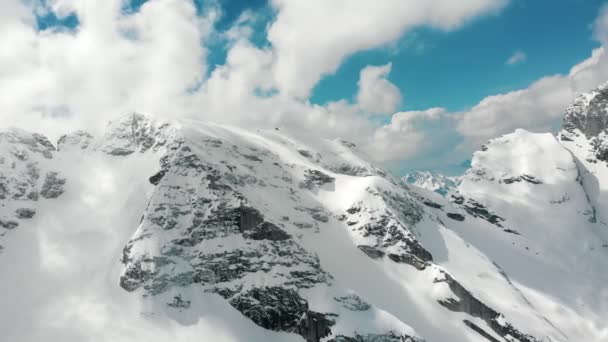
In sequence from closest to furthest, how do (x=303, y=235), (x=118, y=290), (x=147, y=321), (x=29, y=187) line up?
(x=147, y=321) → (x=118, y=290) → (x=303, y=235) → (x=29, y=187)

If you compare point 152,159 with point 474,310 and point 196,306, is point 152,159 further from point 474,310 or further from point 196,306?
point 474,310

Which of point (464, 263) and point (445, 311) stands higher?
point (464, 263)

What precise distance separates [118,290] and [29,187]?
73.1m

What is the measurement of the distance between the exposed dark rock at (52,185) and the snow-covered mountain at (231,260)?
0.56m

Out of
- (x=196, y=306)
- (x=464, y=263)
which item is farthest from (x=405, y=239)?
(x=196, y=306)

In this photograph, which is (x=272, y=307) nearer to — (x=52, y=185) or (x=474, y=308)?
(x=474, y=308)

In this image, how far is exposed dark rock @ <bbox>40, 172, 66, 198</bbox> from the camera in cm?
18188

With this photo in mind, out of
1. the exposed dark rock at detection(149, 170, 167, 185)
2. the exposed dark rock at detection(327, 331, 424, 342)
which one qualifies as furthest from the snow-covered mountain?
the exposed dark rock at detection(149, 170, 167, 185)

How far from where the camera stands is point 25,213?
170250mm

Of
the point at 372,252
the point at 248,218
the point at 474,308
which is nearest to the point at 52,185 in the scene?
the point at 248,218

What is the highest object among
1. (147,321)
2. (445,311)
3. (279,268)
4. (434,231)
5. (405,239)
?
(434,231)

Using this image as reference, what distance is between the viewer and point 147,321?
125875 millimetres

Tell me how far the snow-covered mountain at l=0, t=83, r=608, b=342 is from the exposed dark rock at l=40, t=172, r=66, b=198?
56cm

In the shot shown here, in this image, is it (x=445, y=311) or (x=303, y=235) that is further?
(x=303, y=235)
